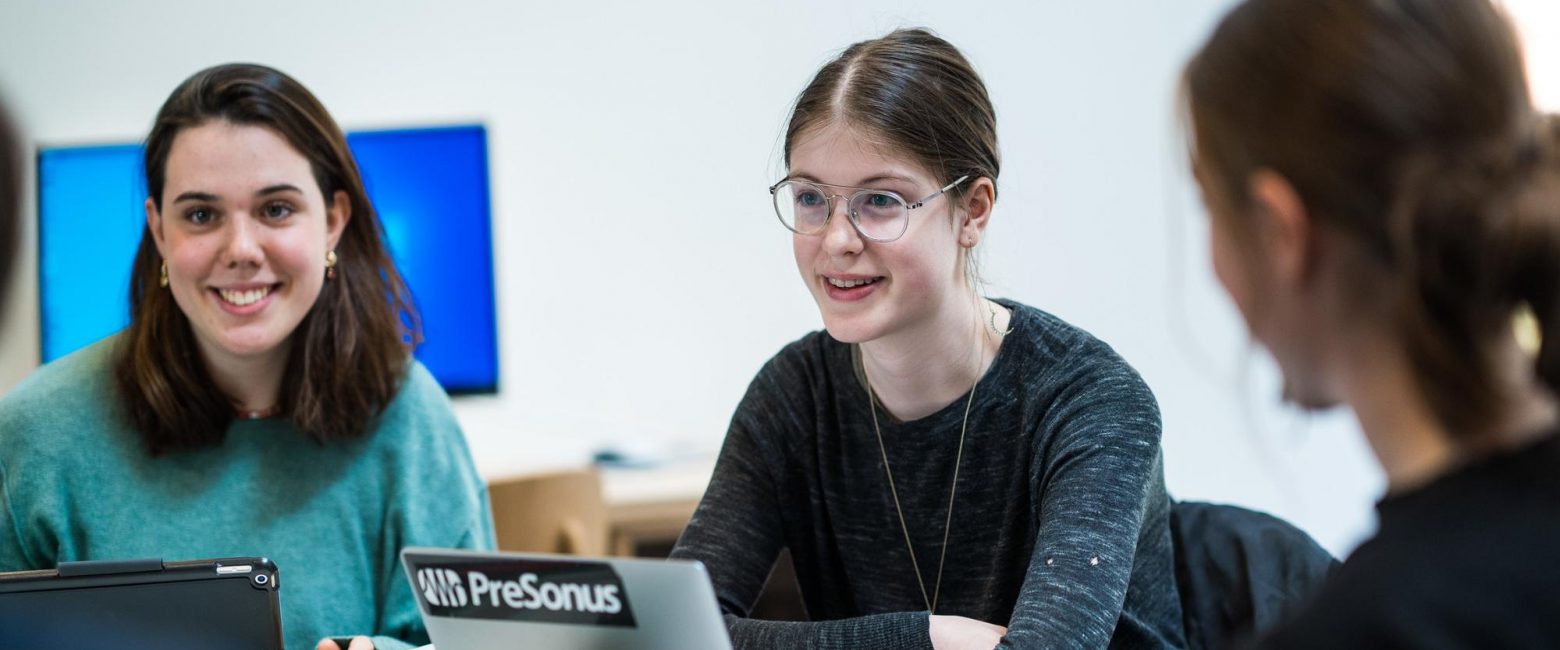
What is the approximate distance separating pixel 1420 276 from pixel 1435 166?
66 mm

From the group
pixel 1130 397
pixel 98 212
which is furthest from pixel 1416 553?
pixel 98 212

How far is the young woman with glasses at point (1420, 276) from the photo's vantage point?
0.75 meters

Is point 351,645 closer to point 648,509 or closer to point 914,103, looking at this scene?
point 914,103

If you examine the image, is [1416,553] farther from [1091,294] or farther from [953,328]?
[1091,294]

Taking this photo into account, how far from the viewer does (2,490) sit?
68.4 inches

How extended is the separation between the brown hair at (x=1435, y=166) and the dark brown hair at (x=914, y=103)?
28.5 inches

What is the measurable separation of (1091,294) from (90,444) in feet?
8.56

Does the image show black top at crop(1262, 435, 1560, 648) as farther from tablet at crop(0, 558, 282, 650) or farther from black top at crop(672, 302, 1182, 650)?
tablet at crop(0, 558, 282, 650)

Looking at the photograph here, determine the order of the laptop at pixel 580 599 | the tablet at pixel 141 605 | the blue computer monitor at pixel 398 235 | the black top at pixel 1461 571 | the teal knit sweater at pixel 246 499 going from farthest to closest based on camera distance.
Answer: the blue computer monitor at pixel 398 235 < the teal knit sweater at pixel 246 499 < the tablet at pixel 141 605 < the laptop at pixel 580 599 < the black top at pixel 1461 571

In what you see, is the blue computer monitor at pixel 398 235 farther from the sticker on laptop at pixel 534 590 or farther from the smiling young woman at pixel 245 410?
the sticker on laptop at pixel 534 590

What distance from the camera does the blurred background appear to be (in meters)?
3.63

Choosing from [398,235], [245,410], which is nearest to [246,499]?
[245,410]

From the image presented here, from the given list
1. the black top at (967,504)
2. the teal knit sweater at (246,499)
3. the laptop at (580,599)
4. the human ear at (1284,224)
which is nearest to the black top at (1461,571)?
the human ear at (1284,224)

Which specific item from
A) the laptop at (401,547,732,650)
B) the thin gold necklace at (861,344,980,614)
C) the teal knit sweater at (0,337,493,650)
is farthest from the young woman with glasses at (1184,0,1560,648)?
the teal knit sweater at (0,337,493,650)
